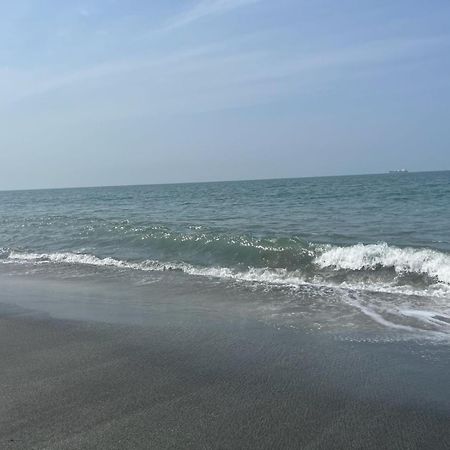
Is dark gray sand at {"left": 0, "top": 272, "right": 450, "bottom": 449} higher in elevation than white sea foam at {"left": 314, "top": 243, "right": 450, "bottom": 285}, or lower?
lower

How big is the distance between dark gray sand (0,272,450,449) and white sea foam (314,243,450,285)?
5361mm

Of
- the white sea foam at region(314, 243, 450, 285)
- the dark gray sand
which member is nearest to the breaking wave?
the white sea foam at region(314, 243, 450, 285)

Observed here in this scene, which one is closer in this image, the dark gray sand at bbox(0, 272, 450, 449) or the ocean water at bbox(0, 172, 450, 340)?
the dark gray sand at bbox(0, 272, 450, 449)

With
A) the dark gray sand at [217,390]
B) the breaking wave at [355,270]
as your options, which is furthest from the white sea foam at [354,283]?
the dark gray sand at [217,390]

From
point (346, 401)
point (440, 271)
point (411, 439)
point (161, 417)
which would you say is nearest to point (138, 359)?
point (161, 417)

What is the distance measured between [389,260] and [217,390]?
8.24 m

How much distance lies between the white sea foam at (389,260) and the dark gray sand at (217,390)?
5361mm

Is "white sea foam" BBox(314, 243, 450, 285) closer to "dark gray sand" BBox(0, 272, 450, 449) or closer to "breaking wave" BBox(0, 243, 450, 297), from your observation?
"breaking wave" BBox(0, 243, 450, 297)

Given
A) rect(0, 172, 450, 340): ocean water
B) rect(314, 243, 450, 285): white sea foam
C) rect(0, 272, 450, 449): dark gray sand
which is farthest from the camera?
rect(314, 243, 450, 285): white sea foam

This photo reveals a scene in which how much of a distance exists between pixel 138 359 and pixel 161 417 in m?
1.67

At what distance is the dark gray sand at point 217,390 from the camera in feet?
12.8

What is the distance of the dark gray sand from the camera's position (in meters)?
3.92

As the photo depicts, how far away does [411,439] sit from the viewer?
3.85 metres

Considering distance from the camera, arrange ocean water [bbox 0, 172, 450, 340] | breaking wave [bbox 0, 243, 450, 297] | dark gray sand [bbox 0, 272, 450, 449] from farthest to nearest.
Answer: breaking wave [bbox 0, 243, 450, 297], ocean water [bbox 0, 172, 450, 340], dark gray sand [bbox 0, 272, 450, 449]
